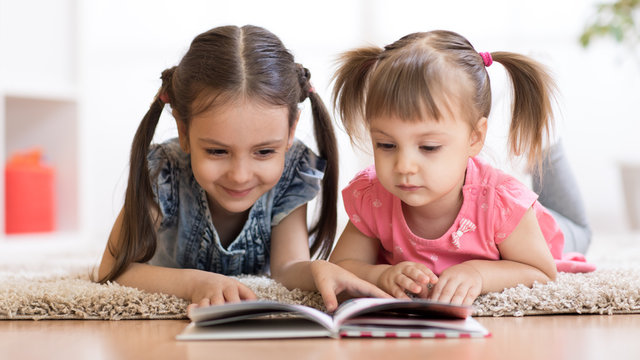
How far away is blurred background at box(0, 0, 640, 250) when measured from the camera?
273 cm

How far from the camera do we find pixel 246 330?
2.89 ft

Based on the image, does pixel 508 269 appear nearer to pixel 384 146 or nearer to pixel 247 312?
pixel 384 146

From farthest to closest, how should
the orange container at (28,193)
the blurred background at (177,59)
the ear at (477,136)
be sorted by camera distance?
the blurred background at (177,59)
the orange container at (28,193)
the ear at (477,136)

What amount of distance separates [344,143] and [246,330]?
2508 millimetres

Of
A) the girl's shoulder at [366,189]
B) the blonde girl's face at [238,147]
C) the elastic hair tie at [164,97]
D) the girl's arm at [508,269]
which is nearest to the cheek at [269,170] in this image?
the blonde girl's face at [238,147]

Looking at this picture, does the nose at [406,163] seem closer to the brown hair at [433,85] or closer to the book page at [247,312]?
the brown hair at [433,85]

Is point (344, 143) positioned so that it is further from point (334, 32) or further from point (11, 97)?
point (11, 97)

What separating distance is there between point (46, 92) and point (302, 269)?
1858 millimetres

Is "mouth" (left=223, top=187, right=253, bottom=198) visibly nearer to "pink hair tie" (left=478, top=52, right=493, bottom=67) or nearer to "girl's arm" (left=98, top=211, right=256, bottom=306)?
"girl's arm" (left=98, top=211, right=256, bottom=306)

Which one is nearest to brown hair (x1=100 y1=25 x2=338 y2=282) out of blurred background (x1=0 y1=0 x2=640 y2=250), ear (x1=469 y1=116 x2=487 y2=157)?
ear (x1=469 y1=116 x2=487 y2=157)

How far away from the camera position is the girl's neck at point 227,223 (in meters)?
1.38

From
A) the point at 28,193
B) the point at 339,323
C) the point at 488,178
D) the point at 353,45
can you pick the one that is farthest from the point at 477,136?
the point at 353,45

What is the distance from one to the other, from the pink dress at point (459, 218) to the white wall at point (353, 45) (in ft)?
6.32

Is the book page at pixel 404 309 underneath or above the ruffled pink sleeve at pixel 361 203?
underneath
